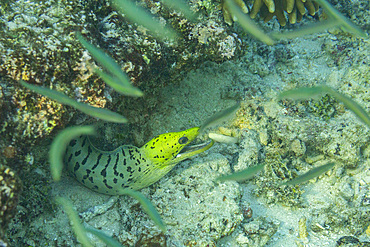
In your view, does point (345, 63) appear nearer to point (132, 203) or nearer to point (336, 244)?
point (336, 244)

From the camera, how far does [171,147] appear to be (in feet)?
12.4

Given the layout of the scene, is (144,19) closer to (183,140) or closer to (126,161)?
(183,140)

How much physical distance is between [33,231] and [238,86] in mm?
3590

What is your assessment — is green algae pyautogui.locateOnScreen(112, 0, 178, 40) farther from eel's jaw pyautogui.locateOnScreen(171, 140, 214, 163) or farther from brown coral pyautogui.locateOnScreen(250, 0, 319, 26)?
brown coral pyautogui.locateOnScreen(250, 0, 319, 26)

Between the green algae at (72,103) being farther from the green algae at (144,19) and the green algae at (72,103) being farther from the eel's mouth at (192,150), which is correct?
the eel's mouth at (192,150)

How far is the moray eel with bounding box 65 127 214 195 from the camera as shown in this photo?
3740 millimetres

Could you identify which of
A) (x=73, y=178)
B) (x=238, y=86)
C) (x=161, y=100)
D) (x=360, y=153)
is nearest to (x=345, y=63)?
(x=360, y=153)

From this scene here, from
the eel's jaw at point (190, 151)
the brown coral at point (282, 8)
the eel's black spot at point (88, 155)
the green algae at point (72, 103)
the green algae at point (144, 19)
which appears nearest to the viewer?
the green algae at point (72, 103)

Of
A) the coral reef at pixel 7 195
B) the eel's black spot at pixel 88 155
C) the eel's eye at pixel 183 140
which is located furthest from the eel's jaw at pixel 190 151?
the coral reef at pixel 7 195

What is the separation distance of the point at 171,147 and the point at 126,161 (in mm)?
630

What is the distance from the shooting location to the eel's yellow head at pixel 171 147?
3.78 metres

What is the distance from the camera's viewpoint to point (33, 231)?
332 centimetres

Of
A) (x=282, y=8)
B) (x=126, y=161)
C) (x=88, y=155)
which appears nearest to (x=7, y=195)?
(x=88, y=155)

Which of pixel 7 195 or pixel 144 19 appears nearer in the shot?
pixel 7 195
